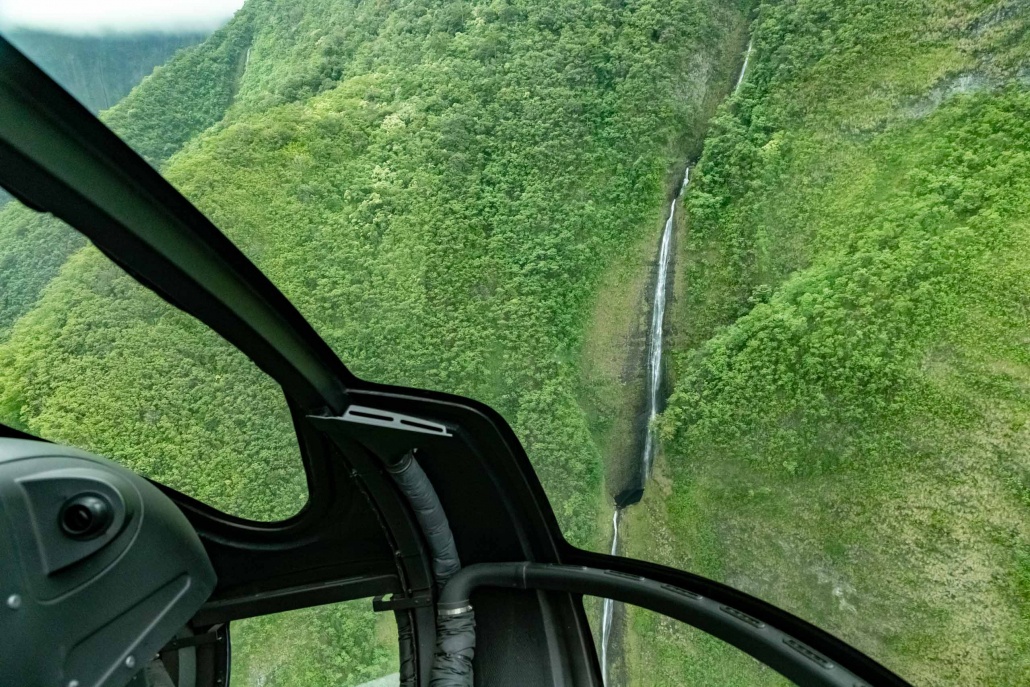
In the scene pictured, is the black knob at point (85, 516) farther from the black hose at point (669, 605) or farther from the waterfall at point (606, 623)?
the waterfall at point (606, 623)

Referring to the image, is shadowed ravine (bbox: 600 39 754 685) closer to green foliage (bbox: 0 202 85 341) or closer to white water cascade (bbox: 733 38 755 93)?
white water cascade (bbox: 733 38 755 93)

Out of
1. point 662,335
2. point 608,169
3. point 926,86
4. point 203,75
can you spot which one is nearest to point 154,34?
point 203,75

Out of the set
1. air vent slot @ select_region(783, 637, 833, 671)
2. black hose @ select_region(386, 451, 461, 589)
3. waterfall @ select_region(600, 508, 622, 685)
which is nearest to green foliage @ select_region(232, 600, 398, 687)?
black hose @ select_region(386, 451, 461, 589)

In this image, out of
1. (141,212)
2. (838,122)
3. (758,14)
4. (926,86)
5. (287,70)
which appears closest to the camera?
(141,212)

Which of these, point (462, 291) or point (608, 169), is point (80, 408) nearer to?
point (462, 291)

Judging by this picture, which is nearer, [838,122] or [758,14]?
[838,122]

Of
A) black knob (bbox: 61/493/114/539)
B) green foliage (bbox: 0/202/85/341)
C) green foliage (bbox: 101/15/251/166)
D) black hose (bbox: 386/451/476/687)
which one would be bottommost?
black hose (bbox: 386/451/476/687)

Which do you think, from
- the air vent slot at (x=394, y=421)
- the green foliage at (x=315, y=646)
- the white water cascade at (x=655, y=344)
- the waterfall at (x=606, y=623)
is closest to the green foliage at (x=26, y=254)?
the air vent slot at (x=394, y=421)
